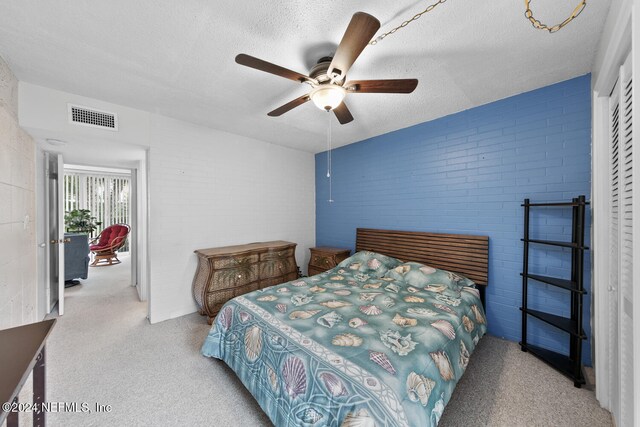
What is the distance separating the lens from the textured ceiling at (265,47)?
1.43m

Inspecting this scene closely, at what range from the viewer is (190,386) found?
191 cm

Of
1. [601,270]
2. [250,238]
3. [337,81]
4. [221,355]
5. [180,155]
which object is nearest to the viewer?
[337,81]

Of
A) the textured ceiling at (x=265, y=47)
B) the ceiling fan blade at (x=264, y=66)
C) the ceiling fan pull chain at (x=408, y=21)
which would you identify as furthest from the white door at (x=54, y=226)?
the ceiling fan pull chain at (x=408, y=21)

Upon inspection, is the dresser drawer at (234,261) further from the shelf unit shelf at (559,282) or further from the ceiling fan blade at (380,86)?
the shelf unit shelf at (559,282)

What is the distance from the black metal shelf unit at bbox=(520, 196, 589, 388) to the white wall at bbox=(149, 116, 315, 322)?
320 centimetres

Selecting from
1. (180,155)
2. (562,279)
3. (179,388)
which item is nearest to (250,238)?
(180,155)

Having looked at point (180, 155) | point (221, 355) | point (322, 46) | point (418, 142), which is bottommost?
point (221, 355)

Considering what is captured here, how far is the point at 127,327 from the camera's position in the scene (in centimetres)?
284

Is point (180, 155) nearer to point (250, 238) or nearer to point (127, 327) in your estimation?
point (250, 238)

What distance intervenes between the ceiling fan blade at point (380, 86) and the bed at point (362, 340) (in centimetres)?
168

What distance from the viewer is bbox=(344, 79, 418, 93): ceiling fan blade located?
1634mm

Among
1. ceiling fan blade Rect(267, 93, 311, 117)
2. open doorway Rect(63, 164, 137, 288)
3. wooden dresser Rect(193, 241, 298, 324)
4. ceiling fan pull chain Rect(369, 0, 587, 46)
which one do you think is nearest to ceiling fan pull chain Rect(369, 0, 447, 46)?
ceiling fan pull chain Rect(369, 0, 587, 46)

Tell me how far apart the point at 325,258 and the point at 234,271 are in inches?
54.8

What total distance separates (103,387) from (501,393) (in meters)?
3.02
